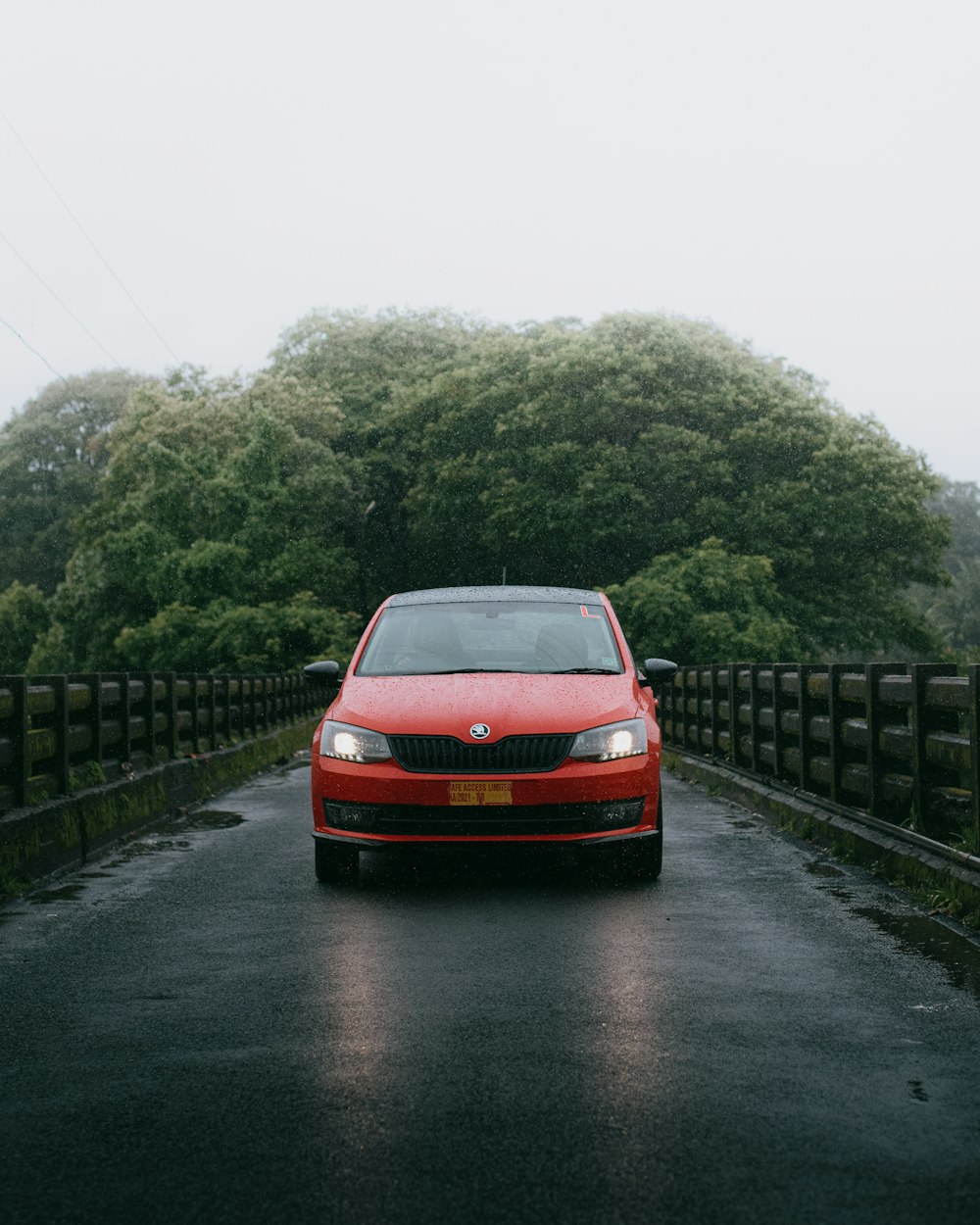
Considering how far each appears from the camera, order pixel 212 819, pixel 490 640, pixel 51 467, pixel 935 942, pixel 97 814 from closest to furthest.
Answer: pixel 935 942, pixel 490 640, pixel 97 814, pixel 212 819, pixel 51 467

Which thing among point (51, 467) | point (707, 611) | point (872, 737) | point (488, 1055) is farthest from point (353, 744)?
point (51, 467)

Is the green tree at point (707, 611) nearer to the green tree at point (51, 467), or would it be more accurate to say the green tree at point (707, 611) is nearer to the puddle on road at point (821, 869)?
the puddle on road at point (821, 869)

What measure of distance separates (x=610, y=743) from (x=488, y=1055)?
3.93 m

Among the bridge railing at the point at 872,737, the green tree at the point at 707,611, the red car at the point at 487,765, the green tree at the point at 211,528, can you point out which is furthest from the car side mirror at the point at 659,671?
the green tree at the point at 211,528

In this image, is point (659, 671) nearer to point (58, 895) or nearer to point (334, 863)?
point (334, 863)

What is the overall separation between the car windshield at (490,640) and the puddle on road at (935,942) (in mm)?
2656

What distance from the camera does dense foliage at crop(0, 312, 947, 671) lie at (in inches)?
1838

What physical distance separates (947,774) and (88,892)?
514 centimetres

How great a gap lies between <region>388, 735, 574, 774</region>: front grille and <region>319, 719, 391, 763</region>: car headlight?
91mm

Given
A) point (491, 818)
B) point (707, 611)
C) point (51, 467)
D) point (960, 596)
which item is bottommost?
point (491, 818)

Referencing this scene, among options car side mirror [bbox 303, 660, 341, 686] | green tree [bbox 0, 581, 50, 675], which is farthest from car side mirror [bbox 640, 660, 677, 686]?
green tree [bbox 0, 581, 50, 675]

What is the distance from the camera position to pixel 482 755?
348 inches

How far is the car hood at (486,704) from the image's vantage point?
8.93 meters

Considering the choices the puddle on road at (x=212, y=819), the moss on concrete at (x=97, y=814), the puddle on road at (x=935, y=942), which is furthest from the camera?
the puddle on road at (x=212, y=819)
